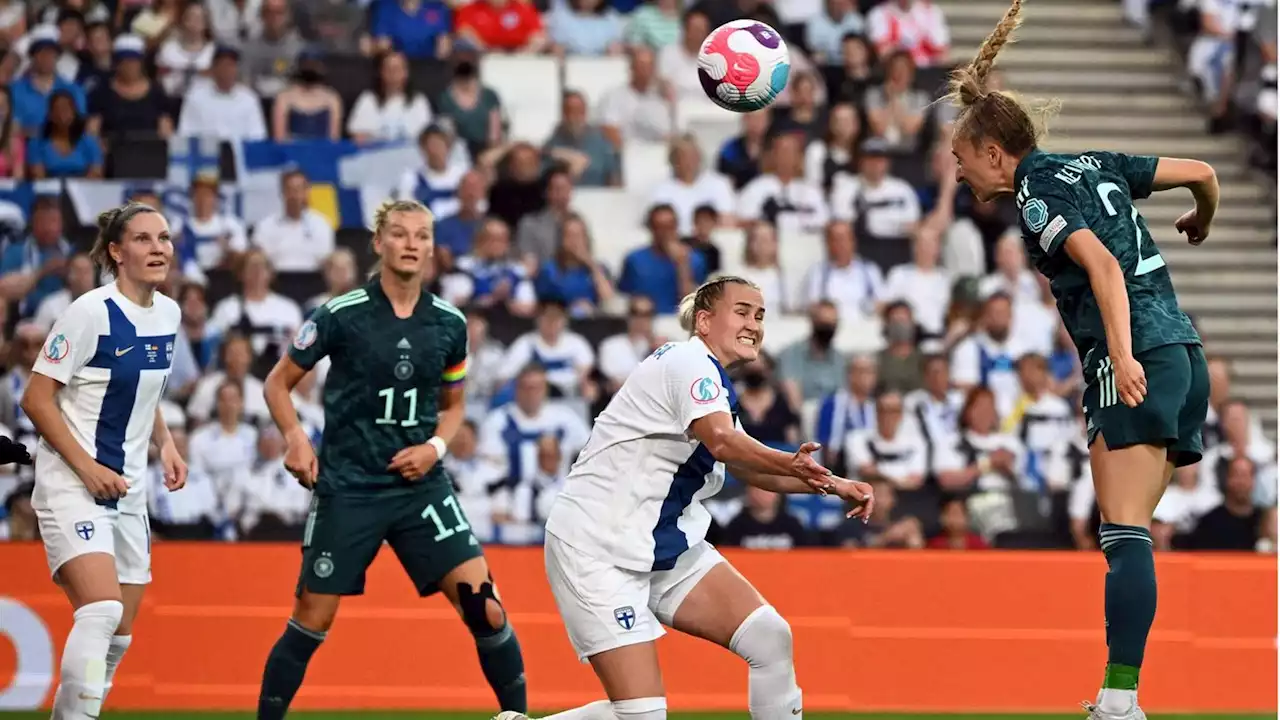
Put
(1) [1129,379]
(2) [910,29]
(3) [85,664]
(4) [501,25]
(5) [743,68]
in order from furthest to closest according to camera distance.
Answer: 1. (2) [910,29]
2. (4) [501,25]
3. (5) [743,68]
4. (3) [85,664]
5. (1) [1129,379]

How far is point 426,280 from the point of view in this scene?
1278 centimetres

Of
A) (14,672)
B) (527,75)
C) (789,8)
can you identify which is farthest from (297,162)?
(14,672)

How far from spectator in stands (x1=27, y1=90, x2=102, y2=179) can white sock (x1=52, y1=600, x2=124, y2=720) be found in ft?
24.9

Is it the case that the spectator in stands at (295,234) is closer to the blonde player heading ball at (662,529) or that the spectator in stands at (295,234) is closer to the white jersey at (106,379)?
the white jersey at (106,379)

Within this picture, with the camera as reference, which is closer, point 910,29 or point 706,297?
point 706,297

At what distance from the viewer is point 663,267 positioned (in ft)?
43.6

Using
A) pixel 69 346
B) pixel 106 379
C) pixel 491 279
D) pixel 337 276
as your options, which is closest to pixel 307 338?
pixel 106 379

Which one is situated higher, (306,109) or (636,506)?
(306,109)

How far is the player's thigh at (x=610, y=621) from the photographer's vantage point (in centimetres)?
591

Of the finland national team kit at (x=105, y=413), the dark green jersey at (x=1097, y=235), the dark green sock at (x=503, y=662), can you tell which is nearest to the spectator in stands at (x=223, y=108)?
the finland national team kit at (x=105, y=413)

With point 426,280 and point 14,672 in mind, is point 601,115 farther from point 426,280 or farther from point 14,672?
point 14,672

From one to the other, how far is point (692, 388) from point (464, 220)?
773 cm

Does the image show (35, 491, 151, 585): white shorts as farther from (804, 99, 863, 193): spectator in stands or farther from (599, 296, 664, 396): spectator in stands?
(804, 99, 863, 193): spectator in stands

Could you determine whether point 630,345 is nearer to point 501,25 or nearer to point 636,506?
point 501,25
